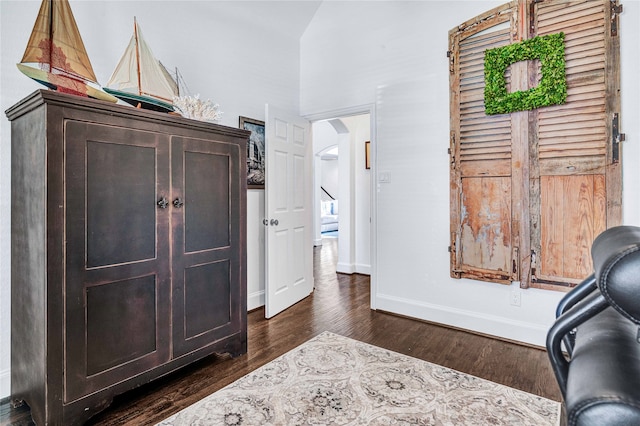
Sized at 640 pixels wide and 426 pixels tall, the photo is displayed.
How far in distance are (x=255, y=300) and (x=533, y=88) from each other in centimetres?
312

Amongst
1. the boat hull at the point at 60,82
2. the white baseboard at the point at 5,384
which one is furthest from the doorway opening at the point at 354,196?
the white baseboard at the point at 5,384

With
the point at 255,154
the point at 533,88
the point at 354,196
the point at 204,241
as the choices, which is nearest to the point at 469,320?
the point at 533,88

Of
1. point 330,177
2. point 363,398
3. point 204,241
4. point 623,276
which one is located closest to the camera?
point 623,276

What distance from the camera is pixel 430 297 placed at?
3.16 m

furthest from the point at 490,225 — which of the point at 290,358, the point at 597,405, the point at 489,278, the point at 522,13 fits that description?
the point at 597,405

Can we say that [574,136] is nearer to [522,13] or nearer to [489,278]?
[522,13]

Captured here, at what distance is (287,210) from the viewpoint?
11.7 ft

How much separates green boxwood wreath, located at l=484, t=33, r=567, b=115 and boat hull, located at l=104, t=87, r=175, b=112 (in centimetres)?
242

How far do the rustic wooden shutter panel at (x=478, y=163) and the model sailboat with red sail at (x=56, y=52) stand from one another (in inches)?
107

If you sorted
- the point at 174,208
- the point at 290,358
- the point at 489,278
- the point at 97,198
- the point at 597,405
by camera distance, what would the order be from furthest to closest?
the point at 489,278 < the point at 290,358 < the point at 174,208 < the point at 97,198 < the point at 597,405

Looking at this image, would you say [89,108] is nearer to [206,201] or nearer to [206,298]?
[206,201]

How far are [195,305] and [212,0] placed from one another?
2.69m

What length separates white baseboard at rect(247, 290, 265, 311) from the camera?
138 inches

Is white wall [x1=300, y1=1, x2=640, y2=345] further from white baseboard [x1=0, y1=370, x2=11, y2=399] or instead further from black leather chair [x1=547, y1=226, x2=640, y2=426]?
white baseboard [x1=0, y1=370, x2=11, y2=399]
